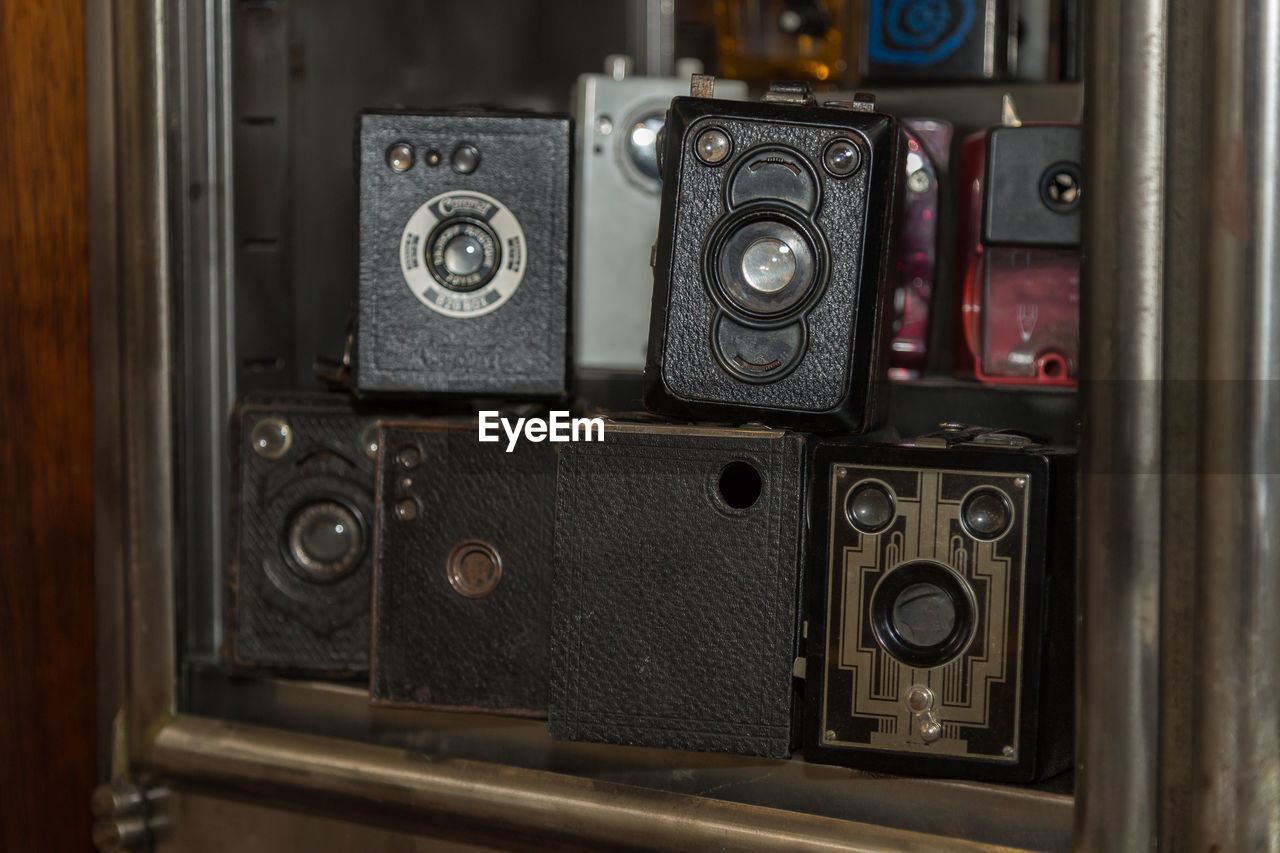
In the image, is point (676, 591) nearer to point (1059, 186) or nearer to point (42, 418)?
point (1059, 186)

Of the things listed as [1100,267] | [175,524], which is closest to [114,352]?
[175,524]

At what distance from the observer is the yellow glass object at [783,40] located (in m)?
1.38

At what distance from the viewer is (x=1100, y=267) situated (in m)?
0.80

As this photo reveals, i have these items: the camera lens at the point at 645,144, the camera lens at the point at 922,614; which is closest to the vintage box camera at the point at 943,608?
the camera lens at the point at 922,614

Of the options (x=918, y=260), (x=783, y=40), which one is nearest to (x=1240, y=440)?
(x=918, y=260)

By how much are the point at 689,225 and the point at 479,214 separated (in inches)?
8.3

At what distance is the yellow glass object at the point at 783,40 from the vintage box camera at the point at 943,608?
62 cm

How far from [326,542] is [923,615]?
0.50 metres

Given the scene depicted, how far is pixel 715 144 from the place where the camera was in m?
0.88

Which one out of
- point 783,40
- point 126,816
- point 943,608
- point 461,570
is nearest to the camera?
point 943,608

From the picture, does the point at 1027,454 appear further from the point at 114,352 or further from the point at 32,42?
the point at 32,42

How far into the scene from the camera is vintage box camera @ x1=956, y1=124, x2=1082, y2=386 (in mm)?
1025

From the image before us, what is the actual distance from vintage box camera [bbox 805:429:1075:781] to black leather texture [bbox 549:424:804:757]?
27 millimetres

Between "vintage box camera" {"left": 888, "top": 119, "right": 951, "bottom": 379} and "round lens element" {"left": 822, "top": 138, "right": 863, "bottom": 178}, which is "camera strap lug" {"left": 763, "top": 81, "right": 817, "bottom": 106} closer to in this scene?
"round lens element" {"left": 822, "top": 138, "right": 863, "bottom": 178}
